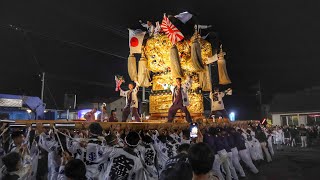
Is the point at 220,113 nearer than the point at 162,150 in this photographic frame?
No

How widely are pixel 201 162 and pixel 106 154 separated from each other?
2.44 m

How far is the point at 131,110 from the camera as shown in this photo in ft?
36.2

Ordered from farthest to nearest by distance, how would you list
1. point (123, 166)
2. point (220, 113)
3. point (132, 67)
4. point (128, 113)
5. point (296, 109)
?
1. point (296, 109)
2. point (220, 113)
3. point (132, 67)
4. point (128, 113)
5. point (123, 166)

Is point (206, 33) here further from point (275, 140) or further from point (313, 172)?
point (275, 140)

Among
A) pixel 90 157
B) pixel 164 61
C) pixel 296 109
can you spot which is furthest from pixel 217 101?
pixel 296 109

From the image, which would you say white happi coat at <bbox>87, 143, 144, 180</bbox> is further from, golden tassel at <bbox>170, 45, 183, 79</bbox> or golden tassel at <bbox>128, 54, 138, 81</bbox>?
golden tassel at <bbox>128, 54, 138, 81</bbox>

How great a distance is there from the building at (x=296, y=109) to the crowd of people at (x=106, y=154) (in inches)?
1102

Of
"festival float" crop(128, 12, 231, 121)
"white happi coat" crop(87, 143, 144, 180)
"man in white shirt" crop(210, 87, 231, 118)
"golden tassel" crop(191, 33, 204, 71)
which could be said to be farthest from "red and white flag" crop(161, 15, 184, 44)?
"white happi coat" crop(87, 143, 144, 180)

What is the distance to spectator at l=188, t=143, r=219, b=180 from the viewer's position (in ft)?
8.45

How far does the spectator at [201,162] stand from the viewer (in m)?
2.57

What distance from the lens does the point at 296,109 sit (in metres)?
32.9

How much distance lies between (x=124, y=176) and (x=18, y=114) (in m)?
11.8

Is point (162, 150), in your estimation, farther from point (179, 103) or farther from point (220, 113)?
point (220, 113)

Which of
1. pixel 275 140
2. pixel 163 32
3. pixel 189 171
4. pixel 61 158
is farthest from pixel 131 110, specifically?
pixel 275 140
